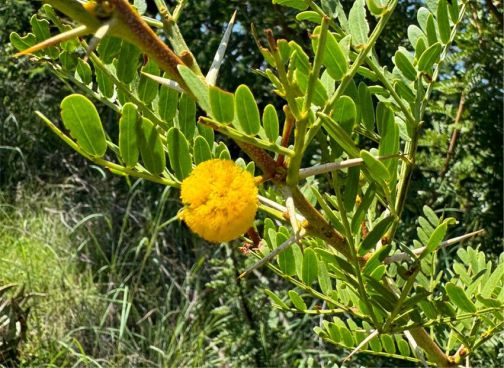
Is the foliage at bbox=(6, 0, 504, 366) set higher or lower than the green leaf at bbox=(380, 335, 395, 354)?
higher

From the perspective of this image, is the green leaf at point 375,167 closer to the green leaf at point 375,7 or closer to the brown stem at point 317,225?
the brown stem at point 317,225

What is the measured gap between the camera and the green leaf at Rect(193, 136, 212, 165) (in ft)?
2.31

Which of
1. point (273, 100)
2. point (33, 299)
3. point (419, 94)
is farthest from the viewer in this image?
point (33, 299)

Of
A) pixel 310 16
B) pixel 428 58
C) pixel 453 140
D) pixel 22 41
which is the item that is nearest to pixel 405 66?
pixel 428 58

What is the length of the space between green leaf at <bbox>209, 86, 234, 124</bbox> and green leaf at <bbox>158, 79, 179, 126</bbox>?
149mm

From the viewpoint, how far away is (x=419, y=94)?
0.75 metres

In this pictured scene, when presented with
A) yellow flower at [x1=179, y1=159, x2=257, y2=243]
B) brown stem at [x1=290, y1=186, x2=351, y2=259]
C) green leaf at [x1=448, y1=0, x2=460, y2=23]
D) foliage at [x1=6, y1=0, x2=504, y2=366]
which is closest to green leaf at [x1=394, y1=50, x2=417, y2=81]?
foliage at [x1=6, y1=0, x2=504, y2=366]

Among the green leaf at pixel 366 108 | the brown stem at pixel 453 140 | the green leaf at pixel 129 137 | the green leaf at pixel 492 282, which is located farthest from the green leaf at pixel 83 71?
the brown stem at pixel 453 140

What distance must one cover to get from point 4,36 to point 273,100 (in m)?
1.70

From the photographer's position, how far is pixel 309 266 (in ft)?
2.74

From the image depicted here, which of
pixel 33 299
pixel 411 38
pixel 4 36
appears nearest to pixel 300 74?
pixel 411 38

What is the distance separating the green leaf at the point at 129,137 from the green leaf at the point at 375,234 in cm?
24

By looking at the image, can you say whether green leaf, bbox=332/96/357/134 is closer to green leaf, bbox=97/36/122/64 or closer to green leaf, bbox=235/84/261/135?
green leaf, bbox=235/84/261/135

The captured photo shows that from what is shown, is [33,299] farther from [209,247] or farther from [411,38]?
[411,38]
